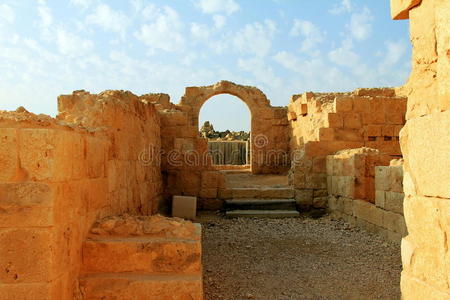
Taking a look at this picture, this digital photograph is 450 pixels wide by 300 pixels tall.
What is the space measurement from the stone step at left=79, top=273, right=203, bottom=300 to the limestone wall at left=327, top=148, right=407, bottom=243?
11.7 feet

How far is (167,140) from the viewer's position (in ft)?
28.7

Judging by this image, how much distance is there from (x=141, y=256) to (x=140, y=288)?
0.88ft

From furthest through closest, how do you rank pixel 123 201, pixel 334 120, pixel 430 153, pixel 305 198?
pixel 334 120
pixel 305 198
pixel 123 201
pixel 430 153

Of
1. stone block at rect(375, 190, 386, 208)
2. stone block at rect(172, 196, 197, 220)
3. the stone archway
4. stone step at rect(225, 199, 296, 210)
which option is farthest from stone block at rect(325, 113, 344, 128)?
the stone archway

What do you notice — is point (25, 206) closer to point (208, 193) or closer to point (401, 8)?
point (401, 8)

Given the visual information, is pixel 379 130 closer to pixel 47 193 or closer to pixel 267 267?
pixel 267 267

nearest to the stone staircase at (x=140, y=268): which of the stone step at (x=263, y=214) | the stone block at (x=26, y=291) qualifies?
the stone block at (x=26, y=291)

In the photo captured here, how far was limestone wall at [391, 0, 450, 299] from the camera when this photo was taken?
201 centimetres

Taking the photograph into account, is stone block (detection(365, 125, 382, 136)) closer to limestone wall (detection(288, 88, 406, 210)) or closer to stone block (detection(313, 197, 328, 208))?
limestone wall (detection(288, 88, 406, 210))

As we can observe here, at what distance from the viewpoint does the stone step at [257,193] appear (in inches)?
334

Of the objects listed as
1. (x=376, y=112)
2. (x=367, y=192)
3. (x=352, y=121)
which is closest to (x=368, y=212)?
(x=367, y=192)

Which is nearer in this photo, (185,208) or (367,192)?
(367,192)

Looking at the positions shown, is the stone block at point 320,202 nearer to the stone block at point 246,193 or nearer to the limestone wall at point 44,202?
the stone block at point 246,193

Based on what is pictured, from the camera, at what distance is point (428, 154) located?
83.5 inches
